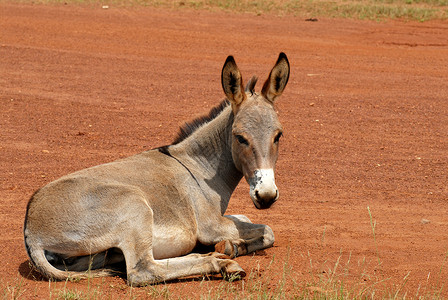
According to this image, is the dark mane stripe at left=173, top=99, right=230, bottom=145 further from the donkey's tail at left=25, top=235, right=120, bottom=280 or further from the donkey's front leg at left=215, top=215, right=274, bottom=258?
the donkey's tail at left=25, top=235, right=120, bottom=280

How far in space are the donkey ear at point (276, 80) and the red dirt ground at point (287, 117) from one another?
183 cm

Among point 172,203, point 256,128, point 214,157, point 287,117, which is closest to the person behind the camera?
point 256,128

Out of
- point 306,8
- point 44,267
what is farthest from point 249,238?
point 306,8

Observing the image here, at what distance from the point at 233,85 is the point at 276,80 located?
0.52m

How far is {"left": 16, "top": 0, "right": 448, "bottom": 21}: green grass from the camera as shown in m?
27.7

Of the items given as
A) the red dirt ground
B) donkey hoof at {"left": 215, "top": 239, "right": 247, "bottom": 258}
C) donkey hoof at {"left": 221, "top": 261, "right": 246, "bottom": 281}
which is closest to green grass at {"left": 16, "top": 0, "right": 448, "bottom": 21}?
the red dirt ground

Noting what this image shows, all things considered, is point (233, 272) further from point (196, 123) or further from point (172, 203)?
point (196, 123)

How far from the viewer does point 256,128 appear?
717cm

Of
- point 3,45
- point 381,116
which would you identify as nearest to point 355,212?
point 381,116

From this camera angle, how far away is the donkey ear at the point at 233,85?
24.1ft

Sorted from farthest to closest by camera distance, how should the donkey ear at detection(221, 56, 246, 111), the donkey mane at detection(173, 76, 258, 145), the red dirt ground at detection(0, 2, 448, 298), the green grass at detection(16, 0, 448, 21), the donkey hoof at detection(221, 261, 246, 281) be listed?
the green grass at detection(16, 0, 448, 21) < the donkey mane at detection(173, 76, 258, 145) < the red dirt ground at detection(0, 2, 448, 298) < the donkey ear at detection(221, 56, 246, 111) < the donkey hoof at detection(221, 261, 246, 281)

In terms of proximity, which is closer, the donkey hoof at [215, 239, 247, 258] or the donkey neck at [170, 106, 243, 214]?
the donkey hoof at [215, 239, 247, 258]

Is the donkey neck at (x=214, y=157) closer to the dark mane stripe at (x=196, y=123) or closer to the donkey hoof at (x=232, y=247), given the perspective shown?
the dark mane stripe at (x=196, y=123)

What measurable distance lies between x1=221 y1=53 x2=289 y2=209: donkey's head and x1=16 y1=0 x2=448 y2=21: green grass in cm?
2022
